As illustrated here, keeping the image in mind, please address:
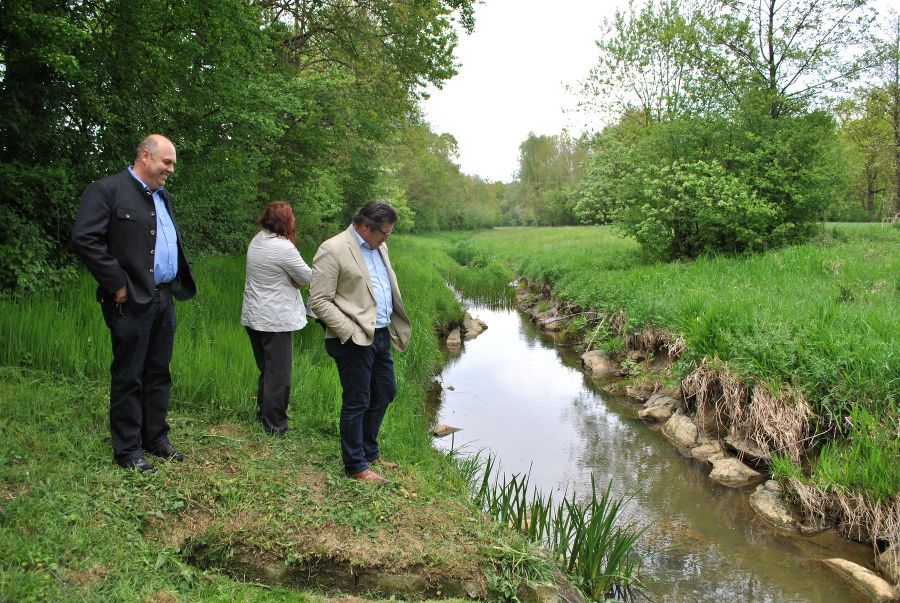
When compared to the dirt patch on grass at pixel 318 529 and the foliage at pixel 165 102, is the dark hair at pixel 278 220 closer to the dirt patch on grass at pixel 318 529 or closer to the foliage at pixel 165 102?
the dirt patch on grass at pixel 318 529

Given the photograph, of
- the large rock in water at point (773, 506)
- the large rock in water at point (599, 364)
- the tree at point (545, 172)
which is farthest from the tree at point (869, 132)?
the tree at point (545, 172)

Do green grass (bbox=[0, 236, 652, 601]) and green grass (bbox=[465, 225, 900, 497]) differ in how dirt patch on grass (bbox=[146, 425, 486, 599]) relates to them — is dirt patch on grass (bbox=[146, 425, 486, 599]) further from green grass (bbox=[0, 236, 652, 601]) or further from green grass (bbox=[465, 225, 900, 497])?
green grass (bbox=[465, 225, 900, 497])

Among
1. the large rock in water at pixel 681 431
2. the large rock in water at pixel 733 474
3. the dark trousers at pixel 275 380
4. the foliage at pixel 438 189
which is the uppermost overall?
the foliage at pixel 438 189

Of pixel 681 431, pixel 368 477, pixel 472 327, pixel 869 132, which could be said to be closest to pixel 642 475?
pixel 681 431

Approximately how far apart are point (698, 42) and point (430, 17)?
7.09 meters

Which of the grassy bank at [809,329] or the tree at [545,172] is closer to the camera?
the grassy bank at [809,329]

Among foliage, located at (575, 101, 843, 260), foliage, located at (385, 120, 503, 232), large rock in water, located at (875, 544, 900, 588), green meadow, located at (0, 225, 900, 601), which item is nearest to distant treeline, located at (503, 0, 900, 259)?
foliage, located at (575, 101, 843, 260)

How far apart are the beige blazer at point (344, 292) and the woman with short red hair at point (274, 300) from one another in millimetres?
880

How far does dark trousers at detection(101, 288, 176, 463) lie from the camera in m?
3.89

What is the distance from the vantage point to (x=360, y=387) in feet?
14.2

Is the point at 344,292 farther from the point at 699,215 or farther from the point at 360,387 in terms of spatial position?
the point at 699,215

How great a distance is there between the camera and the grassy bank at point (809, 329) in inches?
222

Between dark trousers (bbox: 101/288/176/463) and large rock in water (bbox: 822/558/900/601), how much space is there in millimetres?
5342

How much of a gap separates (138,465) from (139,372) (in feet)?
2.00
